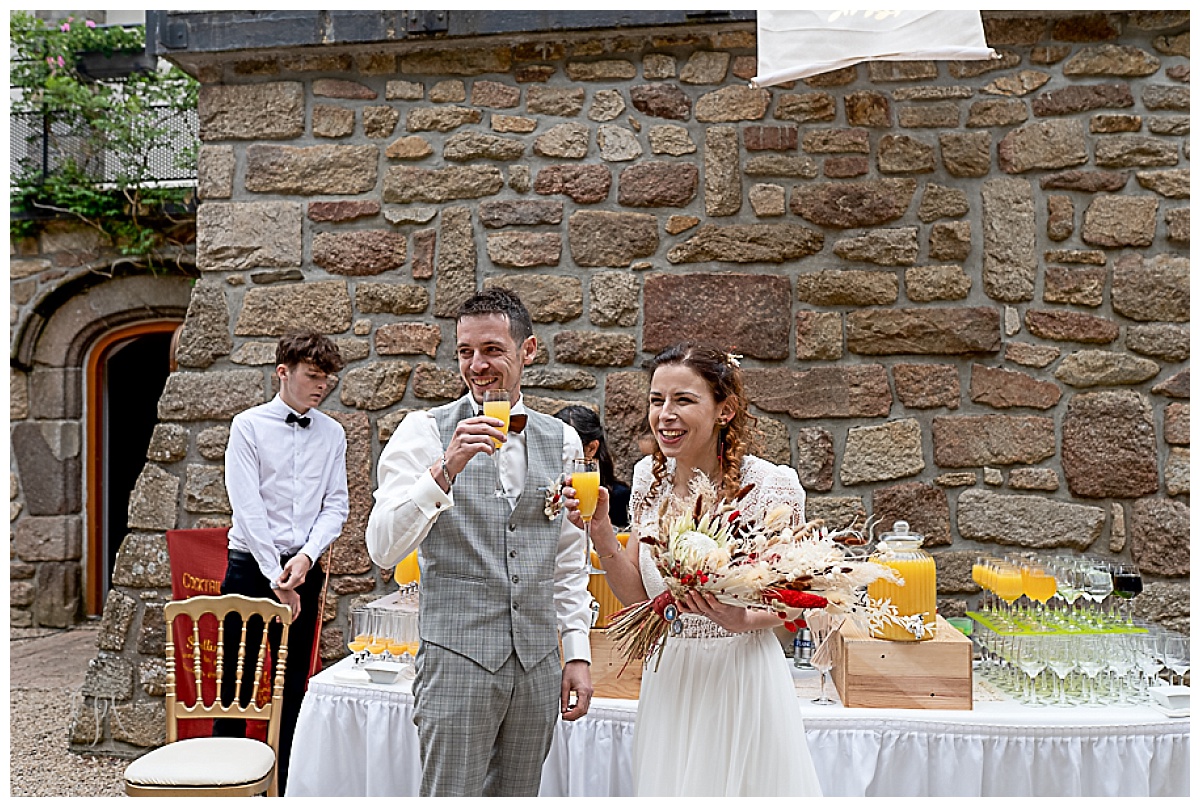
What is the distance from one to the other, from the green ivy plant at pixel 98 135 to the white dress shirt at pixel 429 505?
5268 millimetres

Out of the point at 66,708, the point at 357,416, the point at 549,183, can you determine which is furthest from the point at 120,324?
the point at 549,183

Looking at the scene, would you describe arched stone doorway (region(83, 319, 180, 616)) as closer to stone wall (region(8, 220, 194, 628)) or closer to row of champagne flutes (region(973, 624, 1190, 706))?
stone wall (region(8, 220, 194, 628))

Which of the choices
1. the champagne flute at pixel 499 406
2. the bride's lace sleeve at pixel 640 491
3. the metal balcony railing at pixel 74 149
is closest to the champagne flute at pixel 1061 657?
the bride's lace sleeve at pixel 640 491

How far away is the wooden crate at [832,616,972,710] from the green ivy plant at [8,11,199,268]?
18.7 ft

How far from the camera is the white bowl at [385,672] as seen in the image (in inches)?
110

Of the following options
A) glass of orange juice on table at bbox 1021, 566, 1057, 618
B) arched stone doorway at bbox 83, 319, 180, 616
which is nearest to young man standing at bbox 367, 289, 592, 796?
glass of orange juice on table at bbox 1021, 566, 1057, 618

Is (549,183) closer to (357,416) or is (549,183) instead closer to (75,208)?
(357,416)

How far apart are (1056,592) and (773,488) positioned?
1.22 m

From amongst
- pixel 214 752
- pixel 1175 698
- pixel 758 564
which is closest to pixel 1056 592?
pixel 1175 698

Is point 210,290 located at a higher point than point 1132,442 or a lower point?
higher

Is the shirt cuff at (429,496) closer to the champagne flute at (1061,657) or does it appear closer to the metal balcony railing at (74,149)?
the champagne flute at (1061,657)

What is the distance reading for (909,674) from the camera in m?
2.61
